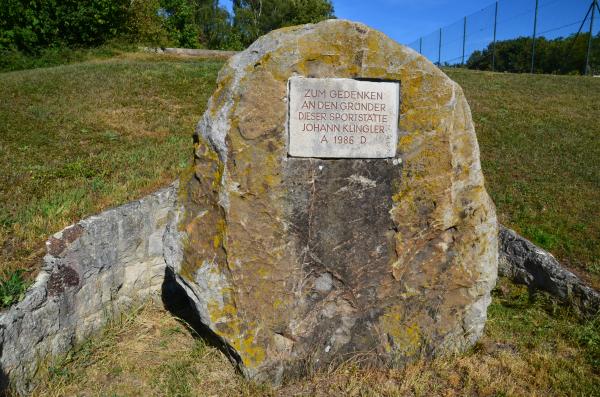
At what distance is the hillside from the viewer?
3.94 meters

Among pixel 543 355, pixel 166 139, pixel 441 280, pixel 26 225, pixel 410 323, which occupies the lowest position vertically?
pixel 543 355

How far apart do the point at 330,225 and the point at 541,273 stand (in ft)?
10.5

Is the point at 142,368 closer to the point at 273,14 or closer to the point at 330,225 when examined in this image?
the point at 330,225

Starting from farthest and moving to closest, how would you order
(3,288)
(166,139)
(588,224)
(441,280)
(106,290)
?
(166,139) < (588,224) < (106,290) < (441,280) < (3,288)

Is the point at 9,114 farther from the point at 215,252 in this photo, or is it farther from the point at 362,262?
the point at 362,262

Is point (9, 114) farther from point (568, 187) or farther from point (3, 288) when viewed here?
point (568, 187)

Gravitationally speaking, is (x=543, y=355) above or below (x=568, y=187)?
below

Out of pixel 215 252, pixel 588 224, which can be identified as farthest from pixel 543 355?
pixel 588 224

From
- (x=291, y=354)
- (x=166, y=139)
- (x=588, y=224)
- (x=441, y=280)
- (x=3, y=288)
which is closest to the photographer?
(x=3, y=288)

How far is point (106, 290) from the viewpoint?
4.60 m

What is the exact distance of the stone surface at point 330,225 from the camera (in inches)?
145

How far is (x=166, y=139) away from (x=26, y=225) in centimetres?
453

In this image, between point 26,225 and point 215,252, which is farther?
point 26,225

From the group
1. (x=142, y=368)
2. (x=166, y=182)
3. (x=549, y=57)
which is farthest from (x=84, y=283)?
(x=549, y=57)
